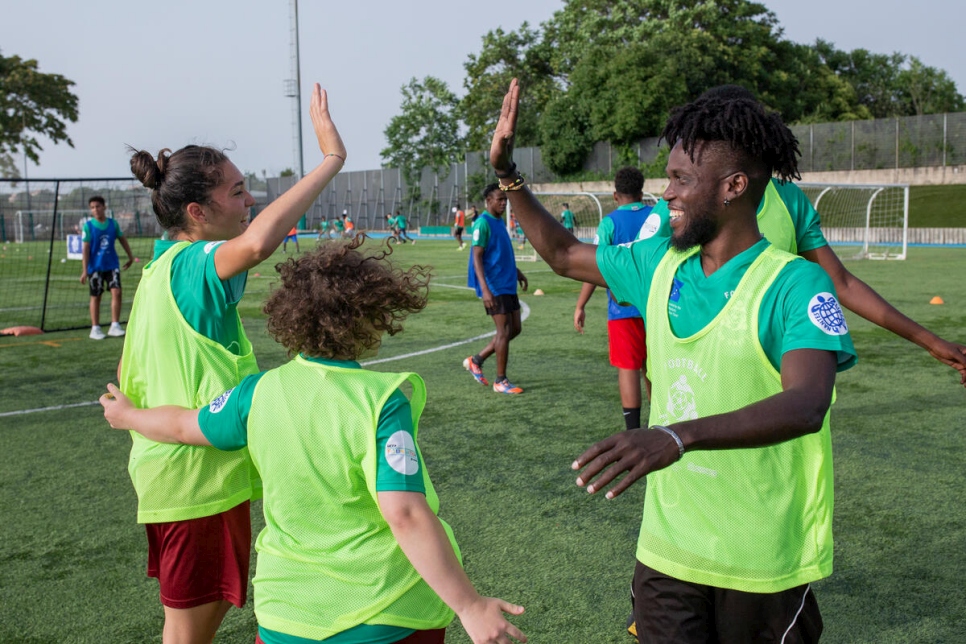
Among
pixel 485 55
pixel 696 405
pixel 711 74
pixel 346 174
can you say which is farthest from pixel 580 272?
pixel 346 174

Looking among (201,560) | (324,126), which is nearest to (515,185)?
(324,126)

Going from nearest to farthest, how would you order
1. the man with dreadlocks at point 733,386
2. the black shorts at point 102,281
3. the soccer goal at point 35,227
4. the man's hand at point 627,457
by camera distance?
the man's hand at point 627,457 < the man with dreadlocks at point 733,386 < the black shorts at point 102,281 < the soccer goal at point 35,227

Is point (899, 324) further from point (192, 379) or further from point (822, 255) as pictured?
point (192, 379)

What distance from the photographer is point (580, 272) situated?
2.85 metres

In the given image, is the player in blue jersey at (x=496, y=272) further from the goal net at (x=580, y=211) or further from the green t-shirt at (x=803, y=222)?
the goal net at (x=580, y=211)

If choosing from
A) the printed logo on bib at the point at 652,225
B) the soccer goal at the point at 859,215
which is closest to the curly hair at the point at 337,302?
the printed logo on bib at the point at 652,225

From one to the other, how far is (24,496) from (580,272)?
4.37m

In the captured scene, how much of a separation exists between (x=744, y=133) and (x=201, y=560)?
208 centimetres

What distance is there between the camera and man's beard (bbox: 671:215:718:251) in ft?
7.76

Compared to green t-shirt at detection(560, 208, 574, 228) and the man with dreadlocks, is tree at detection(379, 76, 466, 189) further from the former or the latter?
the man with dreadlocks

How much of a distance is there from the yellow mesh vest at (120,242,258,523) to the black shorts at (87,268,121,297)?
422 inches

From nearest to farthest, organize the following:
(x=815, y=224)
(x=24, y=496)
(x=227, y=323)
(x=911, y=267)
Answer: (x=227, y=323), (x=815, y=224), (x=24, y=496), (x=911, y=267)

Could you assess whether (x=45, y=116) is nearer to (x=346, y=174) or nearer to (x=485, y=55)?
(x=346, y=174)

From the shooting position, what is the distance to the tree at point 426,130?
203 feet
